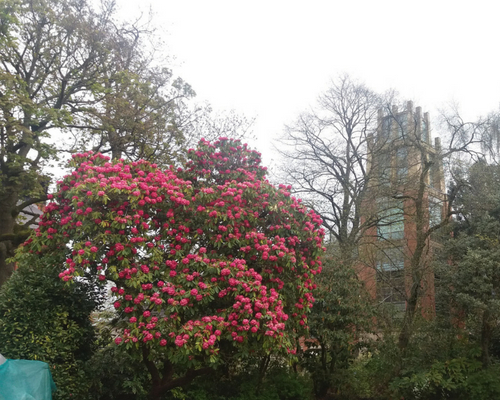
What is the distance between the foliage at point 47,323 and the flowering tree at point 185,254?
426 millimetres

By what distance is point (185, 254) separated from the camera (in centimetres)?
713

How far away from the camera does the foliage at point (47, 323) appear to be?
23.0ft

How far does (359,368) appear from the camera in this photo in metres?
11.0

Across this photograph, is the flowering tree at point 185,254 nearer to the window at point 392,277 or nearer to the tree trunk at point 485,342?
the tree trunk at point 485,342

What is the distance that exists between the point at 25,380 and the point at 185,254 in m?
2.86

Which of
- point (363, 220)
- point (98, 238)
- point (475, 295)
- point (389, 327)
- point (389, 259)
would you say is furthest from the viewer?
point (363, 220)

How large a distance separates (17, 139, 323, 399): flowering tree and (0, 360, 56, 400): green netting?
1216 millimetres

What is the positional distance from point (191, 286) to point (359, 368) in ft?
21.3

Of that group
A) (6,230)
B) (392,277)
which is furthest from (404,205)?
(6,230)

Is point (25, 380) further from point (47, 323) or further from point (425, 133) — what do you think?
point (425, 133)

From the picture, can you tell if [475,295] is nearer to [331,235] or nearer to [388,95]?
[331,235]

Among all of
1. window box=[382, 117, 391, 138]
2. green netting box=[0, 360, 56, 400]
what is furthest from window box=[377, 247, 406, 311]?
green netting box=[0, 360, 56, 400]

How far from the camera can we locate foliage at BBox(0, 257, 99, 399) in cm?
700

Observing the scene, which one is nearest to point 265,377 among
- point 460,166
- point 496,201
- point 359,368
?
point 359,368
